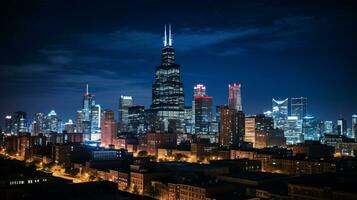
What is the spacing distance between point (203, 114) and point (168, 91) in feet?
58.4

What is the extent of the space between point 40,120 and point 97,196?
160774 millimetres

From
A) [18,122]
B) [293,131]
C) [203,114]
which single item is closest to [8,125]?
[18,122]

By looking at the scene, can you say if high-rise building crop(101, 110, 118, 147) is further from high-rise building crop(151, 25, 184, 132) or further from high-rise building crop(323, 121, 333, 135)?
high-rise building crop(323, 121, 333, 135)

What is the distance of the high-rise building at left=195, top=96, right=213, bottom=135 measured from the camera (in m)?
179

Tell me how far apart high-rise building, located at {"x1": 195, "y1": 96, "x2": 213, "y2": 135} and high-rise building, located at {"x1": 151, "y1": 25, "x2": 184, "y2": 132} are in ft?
24.5

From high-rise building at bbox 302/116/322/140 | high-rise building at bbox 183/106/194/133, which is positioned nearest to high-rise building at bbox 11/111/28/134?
high-rise building at bbox 183/106/194/133

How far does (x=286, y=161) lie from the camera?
74.6 meters

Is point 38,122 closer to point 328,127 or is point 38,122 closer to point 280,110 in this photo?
point 280,110

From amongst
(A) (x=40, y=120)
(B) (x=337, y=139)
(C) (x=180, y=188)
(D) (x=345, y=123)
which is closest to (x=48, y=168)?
(C) (x=180, y=188)

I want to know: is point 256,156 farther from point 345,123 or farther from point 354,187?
point 345,123

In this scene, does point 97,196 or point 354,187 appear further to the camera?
point 97,196

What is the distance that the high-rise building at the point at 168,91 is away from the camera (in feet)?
570

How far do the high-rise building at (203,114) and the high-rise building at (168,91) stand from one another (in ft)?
24.5

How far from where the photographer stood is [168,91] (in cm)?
17500
